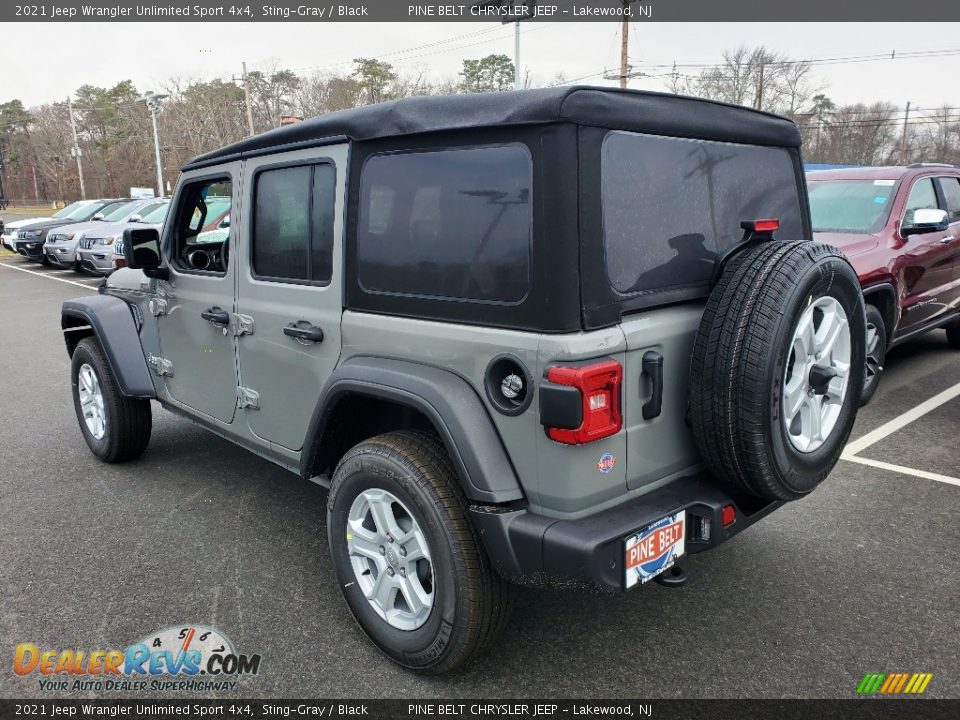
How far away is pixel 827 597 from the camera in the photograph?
9.82 ft

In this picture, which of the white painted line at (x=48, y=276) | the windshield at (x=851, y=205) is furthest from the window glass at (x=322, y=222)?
the white painted line at (x=48, y=276)

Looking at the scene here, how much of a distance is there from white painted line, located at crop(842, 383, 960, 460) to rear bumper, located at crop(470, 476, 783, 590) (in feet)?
8.50

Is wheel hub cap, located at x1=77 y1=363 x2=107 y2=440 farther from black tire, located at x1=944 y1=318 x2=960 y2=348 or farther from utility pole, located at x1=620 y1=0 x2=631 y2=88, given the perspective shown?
utility pole, located at x1=620 y1=0 x2=631 y2=88

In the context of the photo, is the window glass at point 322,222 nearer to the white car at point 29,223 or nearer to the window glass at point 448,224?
the window glass at point 448,224

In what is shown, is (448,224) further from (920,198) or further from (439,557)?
(920,198)

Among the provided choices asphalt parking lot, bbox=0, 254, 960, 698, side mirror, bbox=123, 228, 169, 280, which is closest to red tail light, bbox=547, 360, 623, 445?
asphalt parking lot, bbox=0, 254, 960, 698

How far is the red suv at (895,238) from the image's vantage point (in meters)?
5.41

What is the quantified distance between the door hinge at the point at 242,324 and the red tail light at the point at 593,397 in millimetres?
1705

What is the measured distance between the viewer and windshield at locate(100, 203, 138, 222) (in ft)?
54.4

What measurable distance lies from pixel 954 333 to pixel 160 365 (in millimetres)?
7486

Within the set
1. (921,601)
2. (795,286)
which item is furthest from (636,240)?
(921,601)

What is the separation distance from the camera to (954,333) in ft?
24.4

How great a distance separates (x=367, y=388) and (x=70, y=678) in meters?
1.51

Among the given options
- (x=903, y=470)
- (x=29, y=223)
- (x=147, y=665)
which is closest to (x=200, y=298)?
(x=147, y=665)
